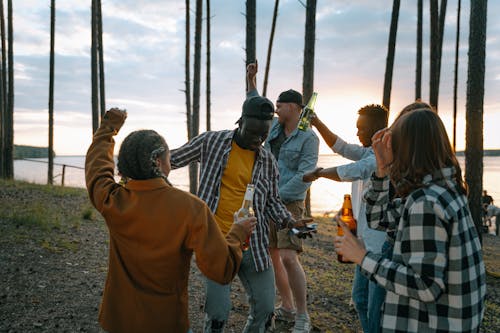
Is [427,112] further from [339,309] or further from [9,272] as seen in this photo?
[9,272]

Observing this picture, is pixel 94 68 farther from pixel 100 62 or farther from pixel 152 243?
pixel 152 243

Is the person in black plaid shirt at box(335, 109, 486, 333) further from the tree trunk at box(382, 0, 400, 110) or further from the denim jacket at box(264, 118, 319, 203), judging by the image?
the tree trunk at box(382, 0, 400, 110)

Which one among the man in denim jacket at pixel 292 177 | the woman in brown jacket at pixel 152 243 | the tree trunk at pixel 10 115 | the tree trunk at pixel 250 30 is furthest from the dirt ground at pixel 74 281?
the tree trunk at pixel 10 115

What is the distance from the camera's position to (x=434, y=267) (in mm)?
1705

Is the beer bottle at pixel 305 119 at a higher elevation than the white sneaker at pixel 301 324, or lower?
higher

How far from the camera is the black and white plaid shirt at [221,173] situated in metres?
3.34

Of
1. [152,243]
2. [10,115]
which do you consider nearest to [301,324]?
[152,243]

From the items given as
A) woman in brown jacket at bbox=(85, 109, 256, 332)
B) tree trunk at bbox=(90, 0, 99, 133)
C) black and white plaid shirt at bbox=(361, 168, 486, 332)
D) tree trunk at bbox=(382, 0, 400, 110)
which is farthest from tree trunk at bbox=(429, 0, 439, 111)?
tree trunk at bbox=(90, 0, 99, 133)

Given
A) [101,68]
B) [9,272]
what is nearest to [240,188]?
[9,272]

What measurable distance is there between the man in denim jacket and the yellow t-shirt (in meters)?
1.06

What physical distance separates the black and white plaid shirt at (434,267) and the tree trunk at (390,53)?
12.9 metres

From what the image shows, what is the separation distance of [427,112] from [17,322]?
456cm

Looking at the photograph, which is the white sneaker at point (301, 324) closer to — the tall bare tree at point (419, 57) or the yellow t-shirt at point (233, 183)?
the yellow t-shirt at point (233, 183)

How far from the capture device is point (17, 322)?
14.5ft
